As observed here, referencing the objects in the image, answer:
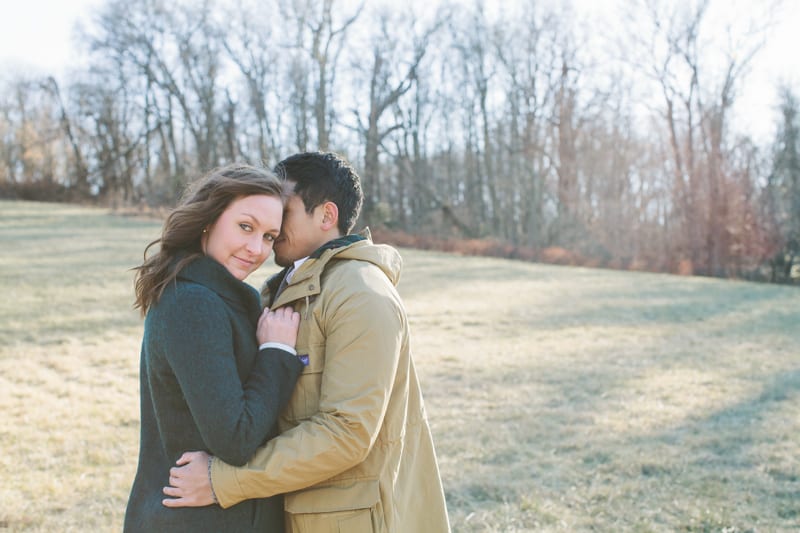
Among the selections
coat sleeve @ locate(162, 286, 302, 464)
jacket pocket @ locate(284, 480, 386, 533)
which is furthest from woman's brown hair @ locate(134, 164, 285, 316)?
jacket pocket @ locate(284, 480, 386, 533)

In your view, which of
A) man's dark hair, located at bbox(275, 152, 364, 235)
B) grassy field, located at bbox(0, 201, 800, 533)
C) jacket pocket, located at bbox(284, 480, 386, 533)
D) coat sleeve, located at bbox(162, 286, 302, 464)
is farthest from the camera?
grassy field, located at bbox(0, 201, 800, 533)

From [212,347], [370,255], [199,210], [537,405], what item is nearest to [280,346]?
[212,347]

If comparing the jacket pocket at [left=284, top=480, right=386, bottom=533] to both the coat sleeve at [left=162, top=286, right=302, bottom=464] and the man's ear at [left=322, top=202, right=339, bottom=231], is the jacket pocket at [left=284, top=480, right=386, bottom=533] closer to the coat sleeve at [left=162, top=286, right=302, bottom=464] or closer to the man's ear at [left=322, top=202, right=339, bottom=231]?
the coat sleeve at [left=162, top=286, right=302, bottom=464]

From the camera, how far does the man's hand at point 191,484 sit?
1.90m

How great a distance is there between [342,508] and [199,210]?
99 centimetres

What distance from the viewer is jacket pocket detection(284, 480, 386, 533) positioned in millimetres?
1954

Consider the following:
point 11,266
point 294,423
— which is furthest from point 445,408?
point 11,266

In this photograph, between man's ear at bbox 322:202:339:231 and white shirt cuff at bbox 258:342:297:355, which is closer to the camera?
white shirt cuff at bbox 258:342:297:355

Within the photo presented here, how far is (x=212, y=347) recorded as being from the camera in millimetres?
1840

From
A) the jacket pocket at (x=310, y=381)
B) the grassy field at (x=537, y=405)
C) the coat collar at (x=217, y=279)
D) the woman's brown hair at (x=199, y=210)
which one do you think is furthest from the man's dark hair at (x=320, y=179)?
the grassy field at (x=537, y=405)

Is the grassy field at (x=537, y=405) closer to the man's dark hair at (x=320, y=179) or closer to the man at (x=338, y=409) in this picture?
the man at (x=338, y=409)

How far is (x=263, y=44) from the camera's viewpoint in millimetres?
37750

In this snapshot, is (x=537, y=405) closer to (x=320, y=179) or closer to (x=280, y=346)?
(x=320, y=179)

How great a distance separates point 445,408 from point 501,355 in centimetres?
298
